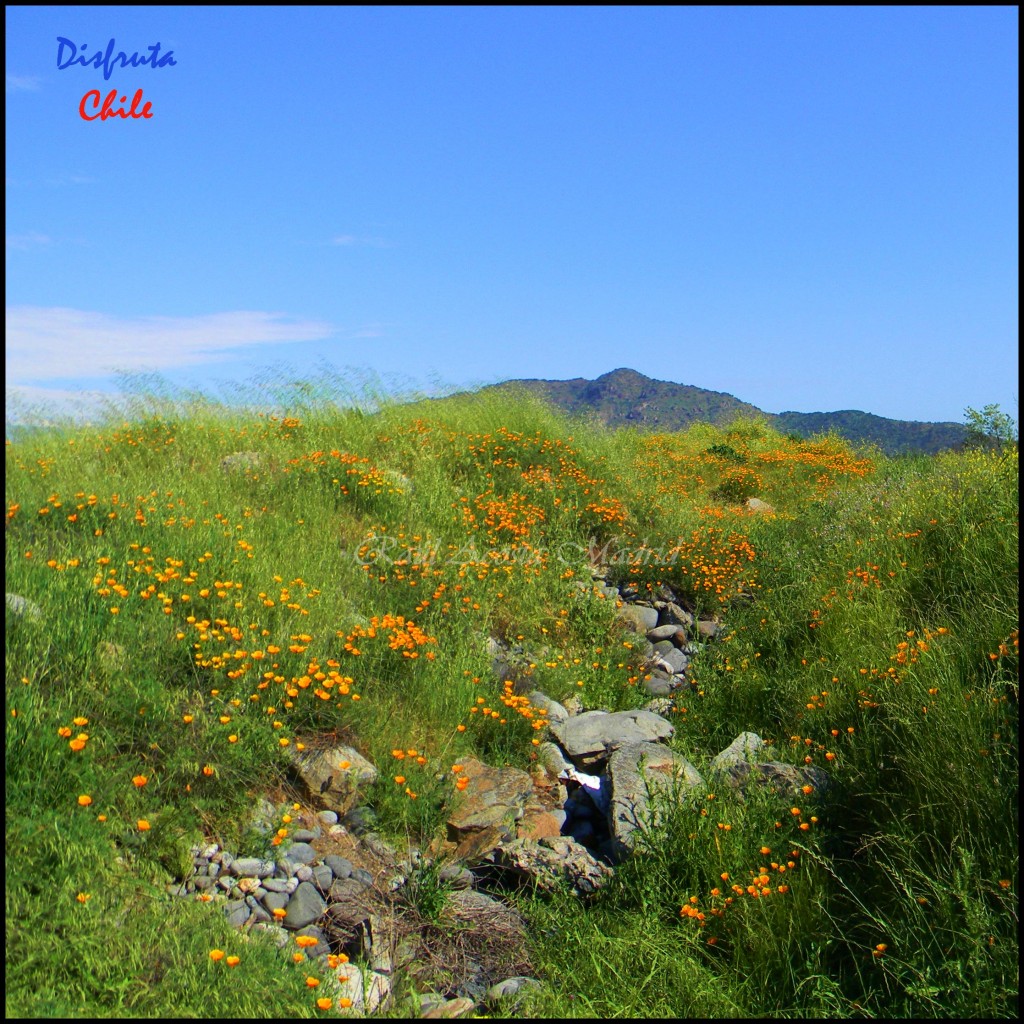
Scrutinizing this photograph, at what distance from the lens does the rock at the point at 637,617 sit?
24.4ft

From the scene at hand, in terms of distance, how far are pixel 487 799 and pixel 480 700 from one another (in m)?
0.75

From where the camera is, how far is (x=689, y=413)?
48500 mm

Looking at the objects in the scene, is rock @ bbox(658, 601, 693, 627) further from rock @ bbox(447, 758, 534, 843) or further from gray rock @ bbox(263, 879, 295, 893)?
gray rock @ bbox(263, 879, 295, 893)

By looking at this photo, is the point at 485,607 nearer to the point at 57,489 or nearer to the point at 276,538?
the point at 276,538

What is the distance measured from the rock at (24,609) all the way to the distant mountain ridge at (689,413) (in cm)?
928

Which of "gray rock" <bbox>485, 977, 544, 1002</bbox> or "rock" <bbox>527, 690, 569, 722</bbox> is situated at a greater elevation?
"rock" <bbox>527, 690, 569, 722</bbox>

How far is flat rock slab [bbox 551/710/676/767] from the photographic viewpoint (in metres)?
5.36

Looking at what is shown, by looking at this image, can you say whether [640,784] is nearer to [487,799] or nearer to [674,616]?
[487,799]

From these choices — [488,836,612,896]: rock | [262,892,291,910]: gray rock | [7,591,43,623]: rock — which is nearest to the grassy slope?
[7,591,43,623]: rock

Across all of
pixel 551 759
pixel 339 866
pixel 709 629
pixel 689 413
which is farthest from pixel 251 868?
pixel 689 413

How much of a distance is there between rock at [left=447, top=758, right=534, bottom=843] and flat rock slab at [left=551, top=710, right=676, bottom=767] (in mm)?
651

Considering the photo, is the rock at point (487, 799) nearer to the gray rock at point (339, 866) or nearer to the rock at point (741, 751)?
the gray rock at point (339, 866)

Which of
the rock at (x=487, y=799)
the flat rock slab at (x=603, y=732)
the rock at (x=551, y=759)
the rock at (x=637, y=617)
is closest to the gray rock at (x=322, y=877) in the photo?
the rock at (x=487, y=799)

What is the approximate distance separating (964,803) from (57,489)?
5.81m
